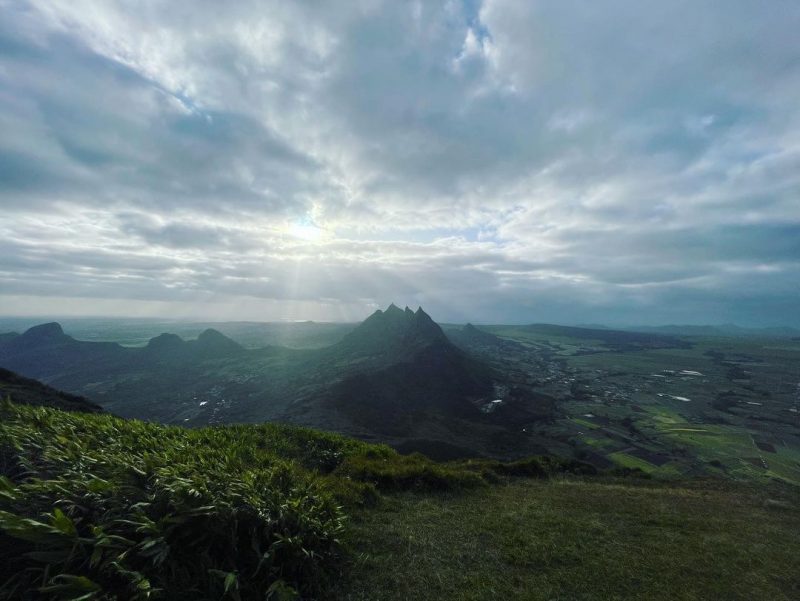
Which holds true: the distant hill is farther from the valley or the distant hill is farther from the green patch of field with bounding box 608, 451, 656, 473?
the green patch of field with bounding box 608, 451, 656, 473

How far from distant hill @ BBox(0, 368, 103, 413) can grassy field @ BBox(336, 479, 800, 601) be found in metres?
31.7

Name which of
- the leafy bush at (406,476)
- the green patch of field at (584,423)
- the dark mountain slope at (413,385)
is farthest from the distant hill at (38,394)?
the green patch of field at (584,423)

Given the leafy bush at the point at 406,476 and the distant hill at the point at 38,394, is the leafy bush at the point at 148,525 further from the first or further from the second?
the distant hill at the point at 38,394

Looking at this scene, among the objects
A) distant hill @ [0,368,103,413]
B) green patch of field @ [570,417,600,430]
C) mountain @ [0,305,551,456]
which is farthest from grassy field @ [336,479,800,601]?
green patch of field @ [570,417,600,430]

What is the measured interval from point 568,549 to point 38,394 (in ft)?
145

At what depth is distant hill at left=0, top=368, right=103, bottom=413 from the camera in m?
28.6

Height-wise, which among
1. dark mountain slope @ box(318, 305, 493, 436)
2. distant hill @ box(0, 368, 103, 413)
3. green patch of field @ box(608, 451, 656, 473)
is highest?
distant hill @ box(0, 368, 103, 413)

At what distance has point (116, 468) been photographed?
28.2 feet

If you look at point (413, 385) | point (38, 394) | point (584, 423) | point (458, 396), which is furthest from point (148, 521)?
point (458, 396)

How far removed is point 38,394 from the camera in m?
32.6

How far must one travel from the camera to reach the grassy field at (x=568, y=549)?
8750 mm

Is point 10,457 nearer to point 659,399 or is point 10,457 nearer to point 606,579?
point 606,579

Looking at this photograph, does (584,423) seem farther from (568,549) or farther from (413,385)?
(568,549)

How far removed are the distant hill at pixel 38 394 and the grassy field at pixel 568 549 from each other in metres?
31.7
